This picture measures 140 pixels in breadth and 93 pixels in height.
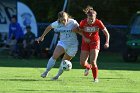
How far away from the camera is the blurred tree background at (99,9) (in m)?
35.3

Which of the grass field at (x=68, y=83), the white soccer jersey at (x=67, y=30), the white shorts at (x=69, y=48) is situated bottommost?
the grass field at (x=68, y=83)

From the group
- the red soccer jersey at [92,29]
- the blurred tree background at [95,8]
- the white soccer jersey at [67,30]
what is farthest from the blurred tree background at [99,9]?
the red soccer jersey at [92,29]

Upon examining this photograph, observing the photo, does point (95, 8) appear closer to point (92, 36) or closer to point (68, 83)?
point (92, 36)

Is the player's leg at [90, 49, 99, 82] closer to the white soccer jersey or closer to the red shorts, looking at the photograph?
the red shorts

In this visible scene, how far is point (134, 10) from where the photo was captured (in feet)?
119

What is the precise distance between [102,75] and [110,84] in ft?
10.8

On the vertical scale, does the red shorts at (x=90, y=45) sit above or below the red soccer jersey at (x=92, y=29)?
below

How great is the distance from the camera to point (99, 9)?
35.5 metres

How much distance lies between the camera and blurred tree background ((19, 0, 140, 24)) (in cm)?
3528

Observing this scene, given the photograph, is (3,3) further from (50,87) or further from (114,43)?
(50,87)

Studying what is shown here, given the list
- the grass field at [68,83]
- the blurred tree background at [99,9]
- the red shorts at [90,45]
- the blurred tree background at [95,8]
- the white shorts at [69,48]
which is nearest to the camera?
the grass field at [68,83]

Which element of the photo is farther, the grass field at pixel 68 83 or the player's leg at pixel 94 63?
the player's leg at pixel 94 63

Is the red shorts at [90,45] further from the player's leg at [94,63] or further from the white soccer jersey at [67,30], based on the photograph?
the white soccer jersey at [67,30]

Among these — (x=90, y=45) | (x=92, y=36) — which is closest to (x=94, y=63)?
(x=90, y=45)
